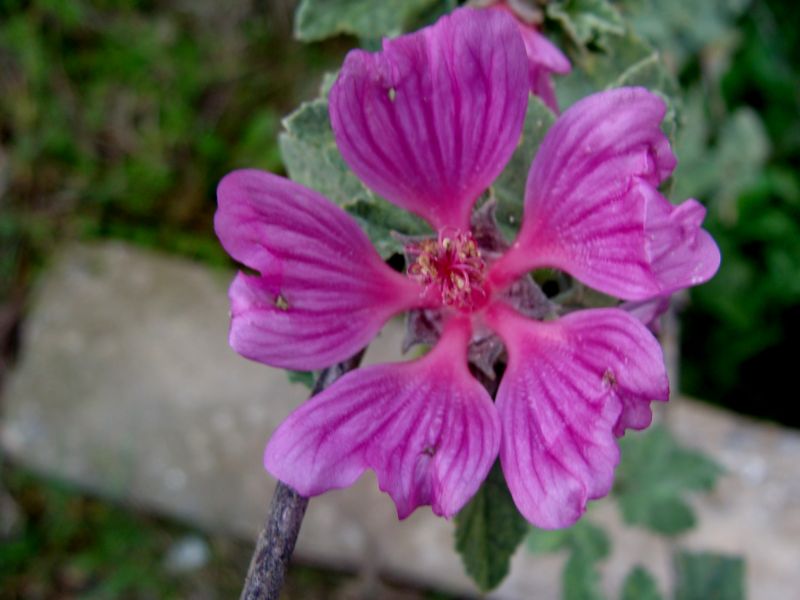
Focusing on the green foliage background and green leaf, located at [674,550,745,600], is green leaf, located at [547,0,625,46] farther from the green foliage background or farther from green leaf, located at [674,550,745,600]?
the green foliage background

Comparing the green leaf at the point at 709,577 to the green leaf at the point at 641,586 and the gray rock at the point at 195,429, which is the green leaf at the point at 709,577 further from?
the gray rock at the point at 195,429

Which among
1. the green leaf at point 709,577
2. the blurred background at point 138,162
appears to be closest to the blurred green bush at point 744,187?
the blurred background at point 138,162

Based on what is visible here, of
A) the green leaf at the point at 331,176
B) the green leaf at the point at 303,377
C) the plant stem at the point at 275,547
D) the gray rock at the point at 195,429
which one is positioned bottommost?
the gray rock at the point at 195,429

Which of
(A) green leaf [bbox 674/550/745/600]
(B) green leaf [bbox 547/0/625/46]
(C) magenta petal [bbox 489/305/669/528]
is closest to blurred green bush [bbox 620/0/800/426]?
(A) green leaf [bbox 674/550/745/600]

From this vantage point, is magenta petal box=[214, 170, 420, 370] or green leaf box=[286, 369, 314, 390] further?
green leaf box=[286, 369, 314, 390]

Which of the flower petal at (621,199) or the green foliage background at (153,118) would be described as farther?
the green foliage background at (153,118)

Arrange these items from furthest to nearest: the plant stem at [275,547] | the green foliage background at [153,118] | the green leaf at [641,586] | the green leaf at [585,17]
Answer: the green foliage background at [153,118] < the green leaf at [641,586] < the green leaf at [585,17] < the plant stem at [275,547]
